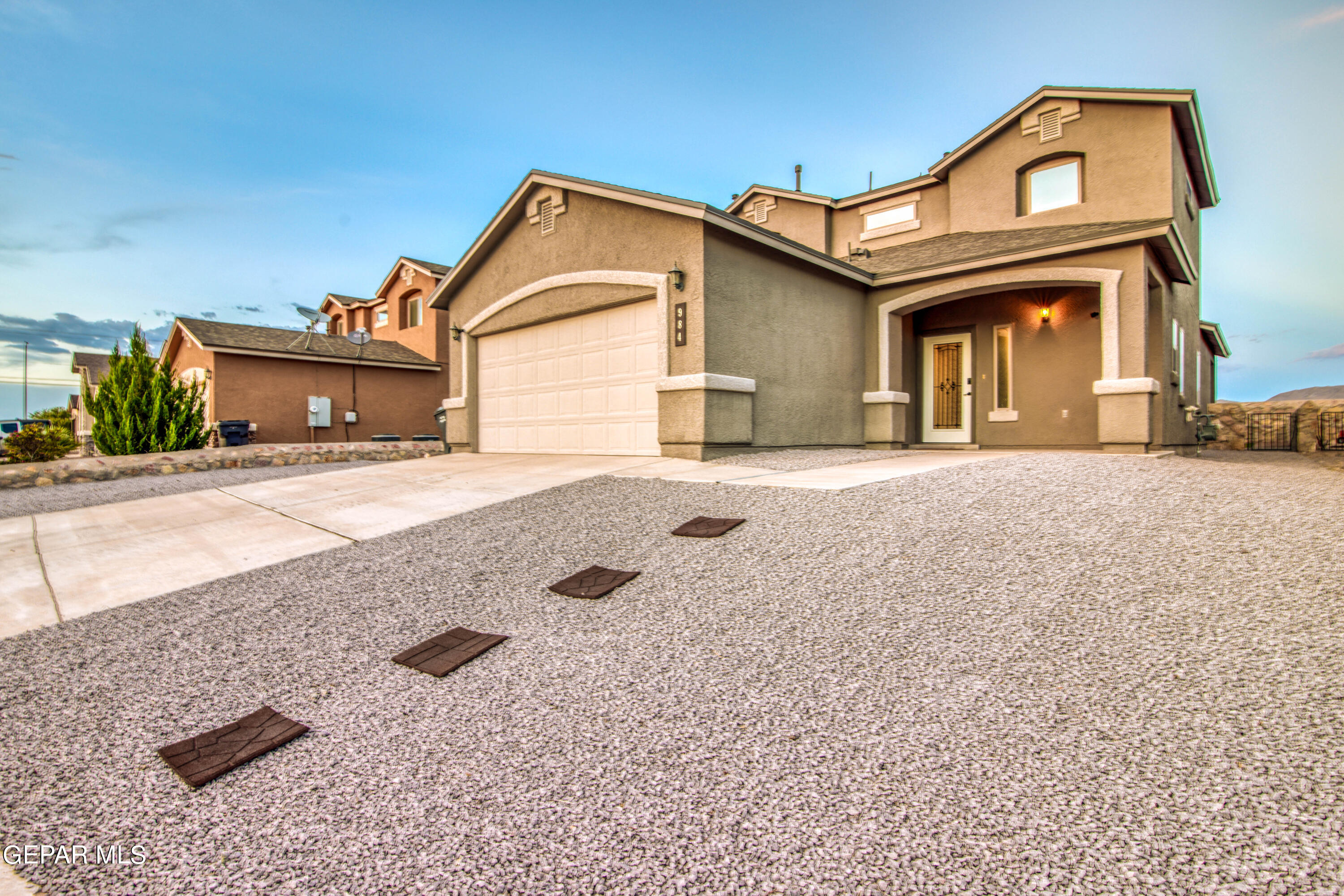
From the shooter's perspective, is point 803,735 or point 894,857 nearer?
point 894,857

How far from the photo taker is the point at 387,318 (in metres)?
21.2

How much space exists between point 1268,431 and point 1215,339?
3.39 m

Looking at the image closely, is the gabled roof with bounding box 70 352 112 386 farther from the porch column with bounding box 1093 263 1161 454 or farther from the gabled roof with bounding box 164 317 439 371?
the porch column with bounding box 1093 263 1161 454

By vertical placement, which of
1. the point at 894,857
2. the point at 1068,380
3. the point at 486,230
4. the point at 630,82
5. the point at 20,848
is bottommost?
the point at 20,848

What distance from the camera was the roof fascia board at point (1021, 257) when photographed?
7.86 m

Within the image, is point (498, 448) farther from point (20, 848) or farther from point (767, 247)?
point (20, 848)

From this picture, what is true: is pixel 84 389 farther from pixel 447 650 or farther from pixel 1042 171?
pixel 1042 171

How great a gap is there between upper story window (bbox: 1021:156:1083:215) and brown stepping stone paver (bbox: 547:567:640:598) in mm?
12284

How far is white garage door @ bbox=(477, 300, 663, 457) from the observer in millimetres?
8094

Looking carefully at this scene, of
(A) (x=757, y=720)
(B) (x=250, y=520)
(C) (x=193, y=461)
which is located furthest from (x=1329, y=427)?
(C) (x=193, y=461)

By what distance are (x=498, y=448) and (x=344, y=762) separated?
29.6ft

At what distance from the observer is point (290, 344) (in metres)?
15.2

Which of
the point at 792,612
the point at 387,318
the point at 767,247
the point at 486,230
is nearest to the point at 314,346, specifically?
the point at 387,318

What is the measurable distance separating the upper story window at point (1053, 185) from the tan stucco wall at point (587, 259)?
335 inches
